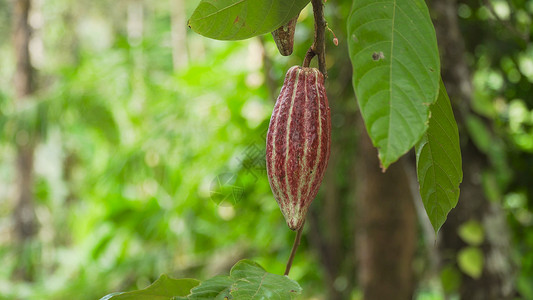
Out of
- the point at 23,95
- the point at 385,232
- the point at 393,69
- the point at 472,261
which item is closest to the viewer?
the point at 393,69

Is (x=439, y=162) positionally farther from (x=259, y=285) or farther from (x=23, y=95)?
(x=23, y=95)

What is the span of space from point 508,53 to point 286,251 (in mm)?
1060

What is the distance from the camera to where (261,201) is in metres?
2.08

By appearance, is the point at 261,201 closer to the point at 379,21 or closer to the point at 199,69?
the point at 199,69

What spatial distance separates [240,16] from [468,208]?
90 centimetres

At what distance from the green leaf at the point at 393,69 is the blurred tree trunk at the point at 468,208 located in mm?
872

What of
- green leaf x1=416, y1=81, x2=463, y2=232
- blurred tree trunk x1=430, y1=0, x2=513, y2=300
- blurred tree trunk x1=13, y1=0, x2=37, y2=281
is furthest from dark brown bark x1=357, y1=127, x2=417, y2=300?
blurred tree trunk x1=13, y1=0, x2=37, y2=281

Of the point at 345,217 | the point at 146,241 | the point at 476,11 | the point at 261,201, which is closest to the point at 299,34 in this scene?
the point at 476,11

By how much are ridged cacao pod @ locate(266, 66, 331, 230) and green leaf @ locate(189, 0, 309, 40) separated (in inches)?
1.6

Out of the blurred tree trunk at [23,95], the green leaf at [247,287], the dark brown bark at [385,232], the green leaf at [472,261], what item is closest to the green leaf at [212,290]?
the green leaf at [247,287]

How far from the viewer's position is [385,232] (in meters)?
1.75

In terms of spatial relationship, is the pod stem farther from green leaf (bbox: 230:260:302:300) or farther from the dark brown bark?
the dark brown bark

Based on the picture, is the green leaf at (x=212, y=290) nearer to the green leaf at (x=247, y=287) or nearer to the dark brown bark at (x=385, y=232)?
the green leaf at (x=247, y=287)

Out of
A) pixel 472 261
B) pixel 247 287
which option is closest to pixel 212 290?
pixel 247 287
